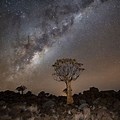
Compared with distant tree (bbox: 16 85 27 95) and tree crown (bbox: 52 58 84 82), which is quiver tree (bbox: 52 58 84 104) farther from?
distant tree (bbox: 16 85 27 95)

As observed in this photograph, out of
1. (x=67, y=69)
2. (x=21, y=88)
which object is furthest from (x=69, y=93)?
(x=21, y=88)

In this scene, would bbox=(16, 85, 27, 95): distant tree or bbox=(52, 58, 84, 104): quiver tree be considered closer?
bbox=(52, 58, 84, 104): quiver tree

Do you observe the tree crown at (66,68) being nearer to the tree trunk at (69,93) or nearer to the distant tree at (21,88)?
the tree trunk at (69,93)

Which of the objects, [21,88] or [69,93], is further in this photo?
[21,88]

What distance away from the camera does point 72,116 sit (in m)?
26.2

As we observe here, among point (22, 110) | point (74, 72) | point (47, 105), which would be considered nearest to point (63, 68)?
point (74, 72)

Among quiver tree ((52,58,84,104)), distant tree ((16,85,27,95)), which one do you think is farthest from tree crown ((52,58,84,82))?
distant tree ((16,85,27,95))

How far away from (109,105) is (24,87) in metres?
20.3

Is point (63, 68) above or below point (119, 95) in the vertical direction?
above

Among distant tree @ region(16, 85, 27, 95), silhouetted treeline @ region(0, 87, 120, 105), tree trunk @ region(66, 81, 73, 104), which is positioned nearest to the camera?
tree trunk @ region(66, 81, 73, 104)

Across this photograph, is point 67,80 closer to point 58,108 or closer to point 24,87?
point 58,108

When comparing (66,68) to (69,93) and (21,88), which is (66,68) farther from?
(21,88)

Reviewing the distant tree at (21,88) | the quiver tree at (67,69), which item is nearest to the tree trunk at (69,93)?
the quiver tree at (67,69)

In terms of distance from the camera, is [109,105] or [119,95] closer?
[109,105]
